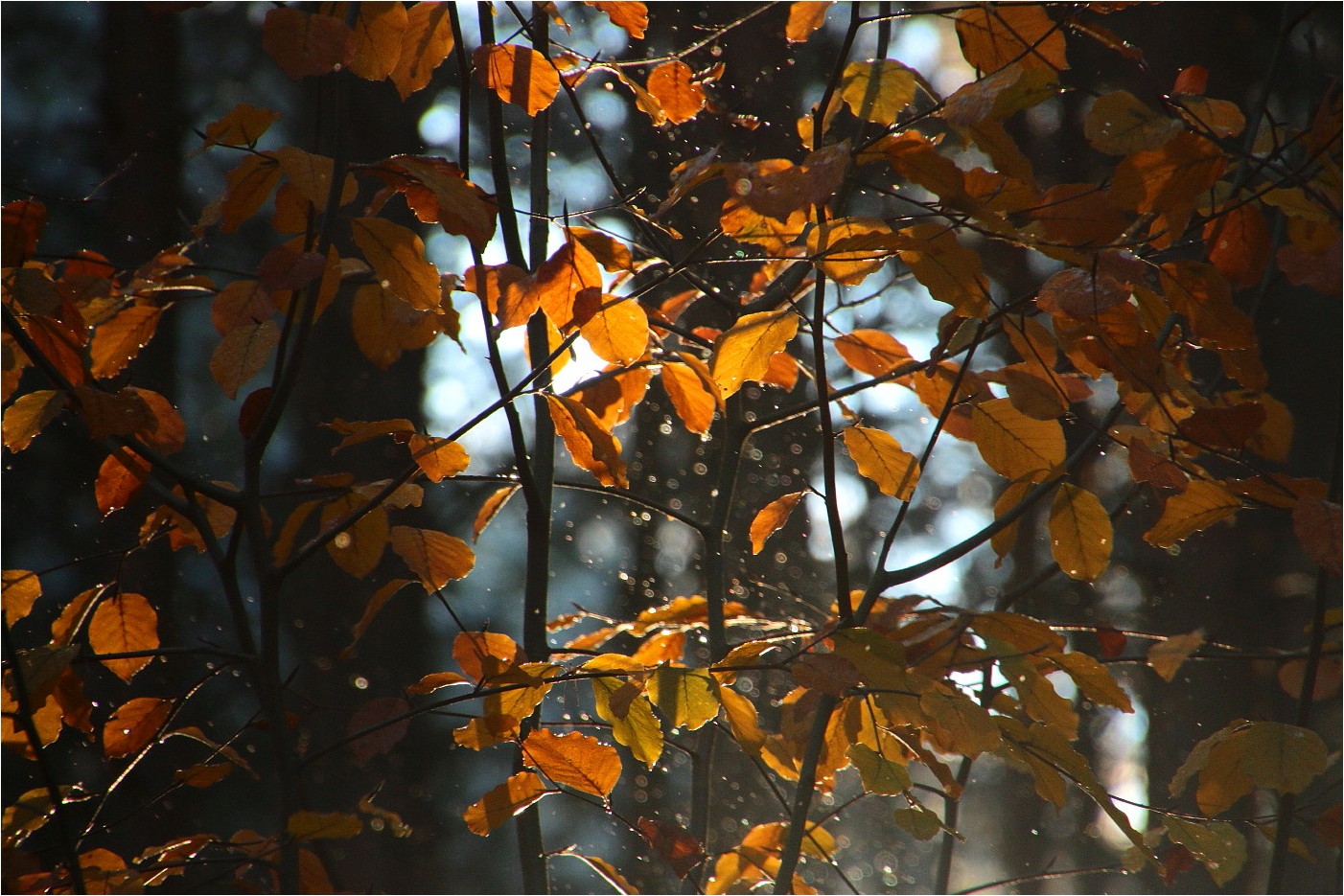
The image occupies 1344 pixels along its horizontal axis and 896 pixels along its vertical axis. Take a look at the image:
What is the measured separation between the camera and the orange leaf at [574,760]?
19.3 inches

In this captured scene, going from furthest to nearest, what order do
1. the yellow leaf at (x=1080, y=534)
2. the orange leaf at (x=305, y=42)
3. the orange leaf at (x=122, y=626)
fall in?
the orange leaf at (x=122, y=626) < the yellow leaf at (x=1080, y=534) < the orange leaf at (x=305, y=42)

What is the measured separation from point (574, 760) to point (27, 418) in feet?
→ 1.23

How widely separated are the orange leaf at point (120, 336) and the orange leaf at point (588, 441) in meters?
0.31

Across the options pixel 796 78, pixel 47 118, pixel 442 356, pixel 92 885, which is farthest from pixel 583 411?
pixel 47 118

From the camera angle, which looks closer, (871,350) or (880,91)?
(880,91)

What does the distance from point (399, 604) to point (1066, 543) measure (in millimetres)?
1155

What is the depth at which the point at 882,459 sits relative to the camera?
0.57 m

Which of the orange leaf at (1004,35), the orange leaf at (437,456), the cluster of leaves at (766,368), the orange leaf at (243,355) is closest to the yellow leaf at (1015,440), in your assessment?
the cluster of leaves at (766,368)

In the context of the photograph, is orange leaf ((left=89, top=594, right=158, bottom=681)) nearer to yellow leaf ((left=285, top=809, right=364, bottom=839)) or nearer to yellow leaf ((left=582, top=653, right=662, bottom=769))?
yellow leaf ((left=285, top=809, right=364, bottom=839))

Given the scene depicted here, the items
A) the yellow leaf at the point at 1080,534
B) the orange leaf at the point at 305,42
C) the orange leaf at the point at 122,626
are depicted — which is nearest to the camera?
the orange leaf at the point at 305,42

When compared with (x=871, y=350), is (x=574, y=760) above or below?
below

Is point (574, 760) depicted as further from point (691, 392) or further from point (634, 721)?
point (691, 392)

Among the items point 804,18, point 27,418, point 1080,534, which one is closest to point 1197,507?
point 1080,534

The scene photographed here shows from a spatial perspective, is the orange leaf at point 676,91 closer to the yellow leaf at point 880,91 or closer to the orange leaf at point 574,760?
the yellow leaf at point 880,91
